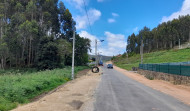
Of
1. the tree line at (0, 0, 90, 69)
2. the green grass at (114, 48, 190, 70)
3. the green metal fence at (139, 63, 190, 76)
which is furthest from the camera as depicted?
the green grass at (114, 48, 190, 70)

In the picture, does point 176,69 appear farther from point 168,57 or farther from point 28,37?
point 168,57

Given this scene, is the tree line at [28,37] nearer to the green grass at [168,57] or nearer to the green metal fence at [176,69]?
the green grass at [168,57]

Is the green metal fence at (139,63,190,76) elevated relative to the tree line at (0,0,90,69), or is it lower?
lower

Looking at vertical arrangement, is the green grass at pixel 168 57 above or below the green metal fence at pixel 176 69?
above

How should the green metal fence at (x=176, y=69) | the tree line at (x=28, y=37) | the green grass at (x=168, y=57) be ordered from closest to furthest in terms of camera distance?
1. the green metal fence at (x=176, y=69)
2. the tree line at (x=28, y=37)
3. the green grass at (x=168, y=57)

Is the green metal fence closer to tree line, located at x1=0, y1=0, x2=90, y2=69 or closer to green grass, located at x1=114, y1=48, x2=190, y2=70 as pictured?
green grass, located at x1=114, y1=48, x2=190, y2=70

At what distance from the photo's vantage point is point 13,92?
761 cm

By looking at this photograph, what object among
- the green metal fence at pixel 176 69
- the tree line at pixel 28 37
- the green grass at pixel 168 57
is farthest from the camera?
the green grass at pixel 168 57

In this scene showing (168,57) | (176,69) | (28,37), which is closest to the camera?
(176,69)

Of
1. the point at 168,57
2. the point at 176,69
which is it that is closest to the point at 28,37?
the point at 176,69

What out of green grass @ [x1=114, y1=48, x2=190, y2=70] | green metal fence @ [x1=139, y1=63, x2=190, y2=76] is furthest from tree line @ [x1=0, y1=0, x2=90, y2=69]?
green metal fence @ [x1=139, y1=63, x2=190, y2=76]

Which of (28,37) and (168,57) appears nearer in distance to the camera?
(28,37)

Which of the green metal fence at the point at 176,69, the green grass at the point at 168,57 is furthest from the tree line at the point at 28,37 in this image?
the green metal fence at the point at 176,69

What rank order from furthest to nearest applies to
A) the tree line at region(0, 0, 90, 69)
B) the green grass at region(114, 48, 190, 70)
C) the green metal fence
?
the green grass at region(114, 48, 190, 70)
the tree line at region(0, 0, 90, 69)
the green metal fence
